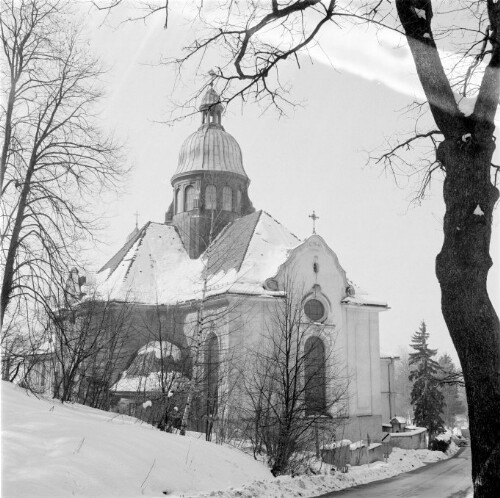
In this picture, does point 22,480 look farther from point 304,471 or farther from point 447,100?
point 304,471

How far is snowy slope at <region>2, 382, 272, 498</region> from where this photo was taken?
24.5 feet

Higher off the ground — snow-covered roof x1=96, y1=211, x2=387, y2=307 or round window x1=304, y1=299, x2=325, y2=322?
snow-covered roof x1=96, y1=211, x2=387, y2=307

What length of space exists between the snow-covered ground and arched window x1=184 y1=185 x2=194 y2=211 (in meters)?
23.9

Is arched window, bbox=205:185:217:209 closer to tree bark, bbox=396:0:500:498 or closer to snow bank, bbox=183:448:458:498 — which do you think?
snow bank, bbox=183:448:458:498

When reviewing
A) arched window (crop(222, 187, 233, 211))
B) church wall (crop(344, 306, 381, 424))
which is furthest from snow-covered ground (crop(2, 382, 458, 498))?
arched window (crop(222, 187, 233, 211))

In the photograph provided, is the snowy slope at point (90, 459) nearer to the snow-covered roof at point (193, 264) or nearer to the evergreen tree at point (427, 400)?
the snow-covered roof at point (193, 264)

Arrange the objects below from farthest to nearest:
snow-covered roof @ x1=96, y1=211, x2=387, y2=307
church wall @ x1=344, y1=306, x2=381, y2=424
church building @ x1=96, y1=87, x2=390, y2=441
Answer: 1. church wall @ x1=344, y1=306, x2=381, y2=424
2. snow-covered roof @ x1=96, y1=211, x2=387, y2=307
3. church building @ x1=96, y1=87, x2=390, y2=441

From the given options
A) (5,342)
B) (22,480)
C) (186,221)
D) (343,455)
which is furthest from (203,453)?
(186,221)

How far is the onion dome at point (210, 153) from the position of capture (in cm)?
3755

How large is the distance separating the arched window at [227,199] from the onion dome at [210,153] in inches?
46.7

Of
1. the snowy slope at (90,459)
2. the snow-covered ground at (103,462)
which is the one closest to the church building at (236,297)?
the snow-covered ground at (103,462)

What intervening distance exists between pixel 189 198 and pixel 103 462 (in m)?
29.3

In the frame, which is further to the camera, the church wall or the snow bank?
the church wall

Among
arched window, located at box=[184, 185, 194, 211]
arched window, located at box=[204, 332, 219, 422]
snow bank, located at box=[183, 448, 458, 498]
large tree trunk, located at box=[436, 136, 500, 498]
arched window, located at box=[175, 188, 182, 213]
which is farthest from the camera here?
arched window, located at box=[175, 188, 182, 213]
